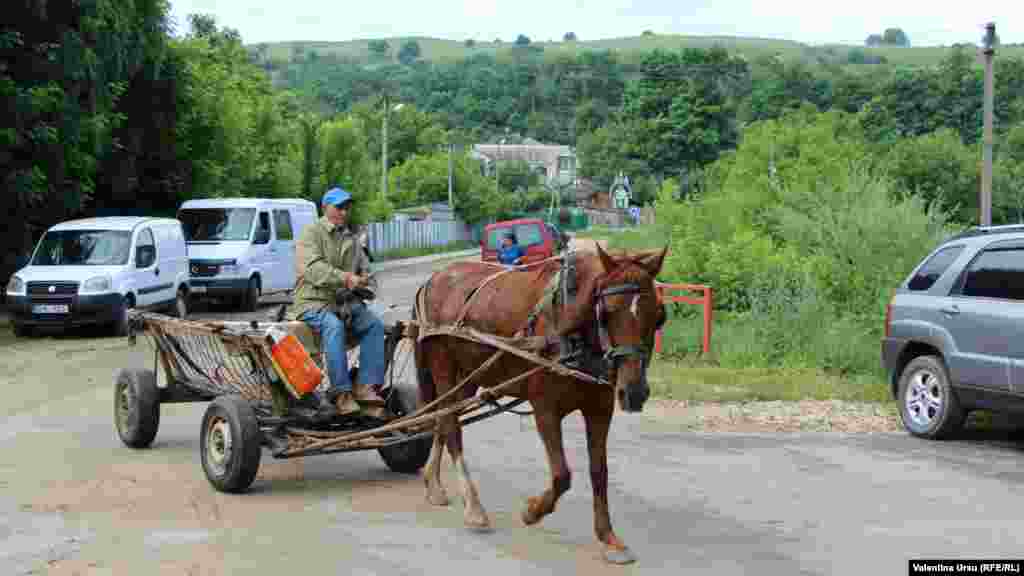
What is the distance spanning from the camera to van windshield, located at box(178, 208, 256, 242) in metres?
26.9

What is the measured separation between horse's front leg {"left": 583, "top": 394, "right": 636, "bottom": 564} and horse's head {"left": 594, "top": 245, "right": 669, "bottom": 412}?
561mm

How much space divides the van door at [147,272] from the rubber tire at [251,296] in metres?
3.70

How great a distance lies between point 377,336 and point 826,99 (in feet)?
309

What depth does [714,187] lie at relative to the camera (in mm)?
33750

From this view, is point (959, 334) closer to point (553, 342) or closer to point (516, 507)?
point (516, 507)

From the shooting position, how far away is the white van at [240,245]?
1030 inches

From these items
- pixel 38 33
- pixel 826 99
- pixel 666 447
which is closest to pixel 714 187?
pixel 38 33

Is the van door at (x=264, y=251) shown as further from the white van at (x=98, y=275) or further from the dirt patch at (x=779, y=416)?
the dirt patch at (x=779, y=416)

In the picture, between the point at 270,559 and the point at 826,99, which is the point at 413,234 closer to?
the point at 826,99

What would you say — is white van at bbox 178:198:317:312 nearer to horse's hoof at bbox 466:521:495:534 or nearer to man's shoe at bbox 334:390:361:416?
man's shoe at bbox 334:390:361:416

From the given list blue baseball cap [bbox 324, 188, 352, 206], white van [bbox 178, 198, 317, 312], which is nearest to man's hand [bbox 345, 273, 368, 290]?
blue baseball cap [bbox 324, 188, 352, 206]

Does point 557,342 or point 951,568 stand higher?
point 557,342

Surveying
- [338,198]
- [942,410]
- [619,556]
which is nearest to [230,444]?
[338,198]

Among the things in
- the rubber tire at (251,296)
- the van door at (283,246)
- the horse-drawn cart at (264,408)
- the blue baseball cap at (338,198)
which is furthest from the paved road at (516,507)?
the van door at (283,246)
